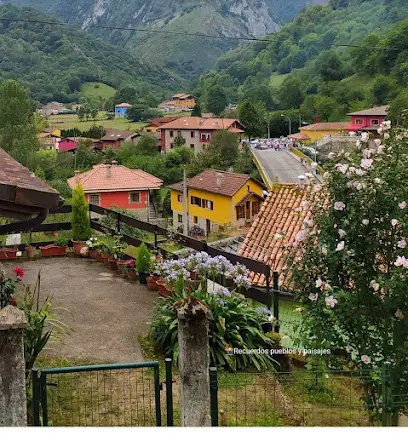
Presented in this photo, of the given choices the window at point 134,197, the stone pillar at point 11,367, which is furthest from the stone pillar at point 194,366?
the window at point 134,197

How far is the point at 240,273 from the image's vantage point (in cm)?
745

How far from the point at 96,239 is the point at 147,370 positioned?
558 cm

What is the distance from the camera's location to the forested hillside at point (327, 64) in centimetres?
8081

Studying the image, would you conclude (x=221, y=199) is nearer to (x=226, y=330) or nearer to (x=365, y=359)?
(x=226, y=330)

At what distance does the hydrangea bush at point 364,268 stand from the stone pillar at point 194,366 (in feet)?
2.77

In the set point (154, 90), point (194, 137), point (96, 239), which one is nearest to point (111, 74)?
point (154, 90)

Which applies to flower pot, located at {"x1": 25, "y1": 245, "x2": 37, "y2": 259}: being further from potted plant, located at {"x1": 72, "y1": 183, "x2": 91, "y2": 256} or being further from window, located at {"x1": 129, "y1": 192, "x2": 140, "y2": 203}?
window, located at {"x1": 129, "y1": 192, "x2": 140, "y2": 203}

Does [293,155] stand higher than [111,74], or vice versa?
[111,74]

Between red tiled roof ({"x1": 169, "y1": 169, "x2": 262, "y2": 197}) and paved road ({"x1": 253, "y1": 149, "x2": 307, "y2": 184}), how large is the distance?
13.4ft

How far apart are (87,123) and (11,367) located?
91.9 meters

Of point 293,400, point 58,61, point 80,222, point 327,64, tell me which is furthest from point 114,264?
point 58,61

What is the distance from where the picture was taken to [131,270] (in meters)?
9.99

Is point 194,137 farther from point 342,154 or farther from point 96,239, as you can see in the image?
point 342,154

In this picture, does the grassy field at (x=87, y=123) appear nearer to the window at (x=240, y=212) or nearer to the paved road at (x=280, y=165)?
the paved road at (x=280, y=165)
